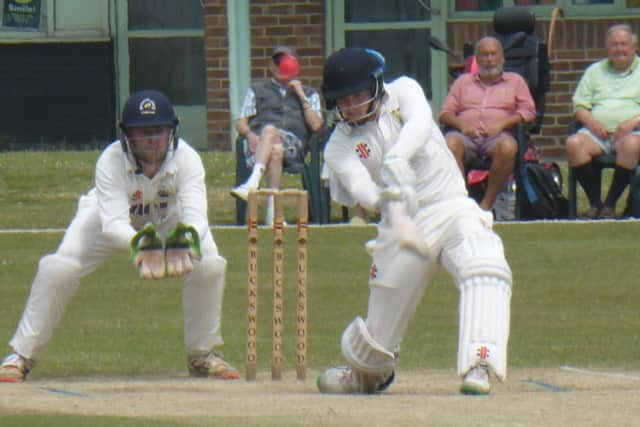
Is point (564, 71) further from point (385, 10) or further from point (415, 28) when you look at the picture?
point (385, 10)

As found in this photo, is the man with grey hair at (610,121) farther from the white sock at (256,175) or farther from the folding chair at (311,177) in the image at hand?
the white sock at (256,175)

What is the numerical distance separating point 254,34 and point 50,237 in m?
6.22

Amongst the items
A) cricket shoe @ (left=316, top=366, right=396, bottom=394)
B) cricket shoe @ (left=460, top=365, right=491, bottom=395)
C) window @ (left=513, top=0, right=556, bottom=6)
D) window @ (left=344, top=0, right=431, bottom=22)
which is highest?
window @ (left=513, top=0, right=556, bottom=6)

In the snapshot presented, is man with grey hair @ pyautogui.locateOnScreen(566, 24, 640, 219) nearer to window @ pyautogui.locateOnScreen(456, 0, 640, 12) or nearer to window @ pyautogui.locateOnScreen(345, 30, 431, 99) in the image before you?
window @ pyautogui.locateOnScreen(456, 0, 640, 12)

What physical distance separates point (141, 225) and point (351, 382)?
1.37 m

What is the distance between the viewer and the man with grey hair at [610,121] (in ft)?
44.9

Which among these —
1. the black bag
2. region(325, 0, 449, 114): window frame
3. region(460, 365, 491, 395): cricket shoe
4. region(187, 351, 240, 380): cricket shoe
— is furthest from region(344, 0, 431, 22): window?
region(460, 365, 491, 395): cricket shoe

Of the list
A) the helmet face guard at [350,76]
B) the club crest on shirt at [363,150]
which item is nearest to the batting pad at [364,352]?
the club crest on shirt at [363,150]

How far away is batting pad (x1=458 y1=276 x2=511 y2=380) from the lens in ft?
24.5

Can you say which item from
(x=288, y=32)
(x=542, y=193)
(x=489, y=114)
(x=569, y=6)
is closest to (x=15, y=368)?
(x=489, y=114)

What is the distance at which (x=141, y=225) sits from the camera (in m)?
8.77

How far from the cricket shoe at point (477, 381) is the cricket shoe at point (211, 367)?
1670 millimetres

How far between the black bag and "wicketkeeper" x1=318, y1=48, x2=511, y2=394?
19.8 feet

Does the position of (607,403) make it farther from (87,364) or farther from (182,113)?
(182,113)
